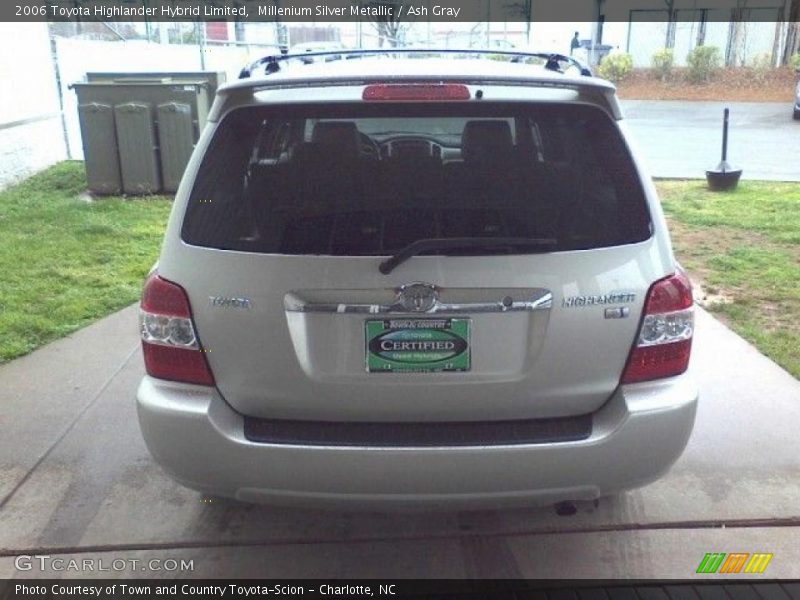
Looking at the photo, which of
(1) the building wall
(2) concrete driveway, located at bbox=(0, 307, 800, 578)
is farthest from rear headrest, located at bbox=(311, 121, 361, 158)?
(1) the building wall

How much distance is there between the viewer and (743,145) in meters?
14.4

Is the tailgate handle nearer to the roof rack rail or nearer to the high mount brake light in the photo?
the high mount brake light

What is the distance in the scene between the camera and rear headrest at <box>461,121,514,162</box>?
281 cm

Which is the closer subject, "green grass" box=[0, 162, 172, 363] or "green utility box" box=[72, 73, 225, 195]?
"green grass" box=[0, 162, 172, 363]

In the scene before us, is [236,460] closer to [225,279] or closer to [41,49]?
[225,279]

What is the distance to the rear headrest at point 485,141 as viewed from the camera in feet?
9.23

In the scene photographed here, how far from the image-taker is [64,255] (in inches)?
272

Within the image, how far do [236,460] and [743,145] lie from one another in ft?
47.0

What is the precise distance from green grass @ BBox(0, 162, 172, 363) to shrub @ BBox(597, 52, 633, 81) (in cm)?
1920

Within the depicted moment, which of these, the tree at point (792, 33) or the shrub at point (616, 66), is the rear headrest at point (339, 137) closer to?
the shrub at point (616, 66)

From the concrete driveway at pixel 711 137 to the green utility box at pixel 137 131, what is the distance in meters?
6.71

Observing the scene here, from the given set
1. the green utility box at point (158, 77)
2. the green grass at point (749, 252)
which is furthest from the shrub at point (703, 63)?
the green utility box at point (158, 77)

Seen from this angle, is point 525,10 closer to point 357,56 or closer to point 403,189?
point 357,56

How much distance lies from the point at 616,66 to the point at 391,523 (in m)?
24.2
